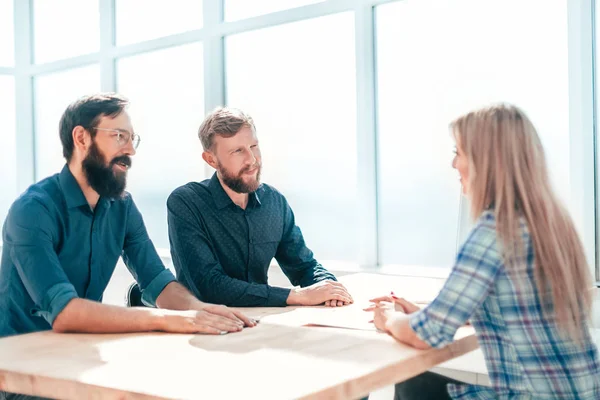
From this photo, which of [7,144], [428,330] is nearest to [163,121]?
[7,144]

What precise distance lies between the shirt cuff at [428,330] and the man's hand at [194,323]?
505mm

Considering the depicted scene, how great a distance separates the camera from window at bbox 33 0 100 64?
17.2 ft

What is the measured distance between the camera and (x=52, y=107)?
5.55 meters

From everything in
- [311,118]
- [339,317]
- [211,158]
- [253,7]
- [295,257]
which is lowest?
[339,317]

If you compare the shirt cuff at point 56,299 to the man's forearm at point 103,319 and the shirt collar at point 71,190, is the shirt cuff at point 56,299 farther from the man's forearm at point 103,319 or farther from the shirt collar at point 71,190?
the shirt collar at point 71,190

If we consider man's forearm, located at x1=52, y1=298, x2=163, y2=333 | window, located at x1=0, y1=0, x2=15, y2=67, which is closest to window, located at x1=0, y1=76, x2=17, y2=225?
window, located at x1=0, y1=0, x2=15, y2=67

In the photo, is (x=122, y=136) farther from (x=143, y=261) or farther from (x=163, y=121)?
(x=163, y=121)

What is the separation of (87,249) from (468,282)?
50.7 inches

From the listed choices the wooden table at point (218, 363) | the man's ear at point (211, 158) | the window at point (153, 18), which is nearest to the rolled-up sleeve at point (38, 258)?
the wooden table at point (218, 363)

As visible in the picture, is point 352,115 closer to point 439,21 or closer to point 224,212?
point 439,21

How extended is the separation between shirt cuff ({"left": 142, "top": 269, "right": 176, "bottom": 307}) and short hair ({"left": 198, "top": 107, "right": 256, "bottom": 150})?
666mm

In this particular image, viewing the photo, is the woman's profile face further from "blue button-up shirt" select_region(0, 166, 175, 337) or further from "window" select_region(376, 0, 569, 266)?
"window" select_region(376, 0, 569, 266)

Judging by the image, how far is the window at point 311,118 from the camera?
384cm

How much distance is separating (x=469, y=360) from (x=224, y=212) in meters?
1.36
